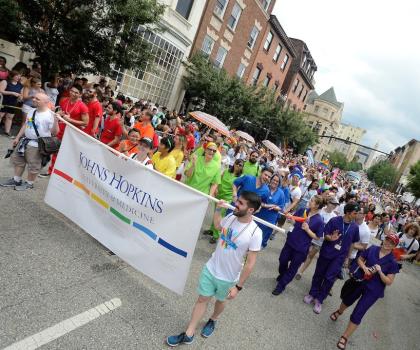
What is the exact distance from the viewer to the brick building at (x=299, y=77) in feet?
133

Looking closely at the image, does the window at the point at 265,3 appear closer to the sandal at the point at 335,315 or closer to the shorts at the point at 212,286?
the sandal at the point at 335,315

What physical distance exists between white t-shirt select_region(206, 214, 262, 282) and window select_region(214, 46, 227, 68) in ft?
67.3

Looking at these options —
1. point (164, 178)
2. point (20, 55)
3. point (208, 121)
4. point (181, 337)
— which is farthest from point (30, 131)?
point (208, 121)

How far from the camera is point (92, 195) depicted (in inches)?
178

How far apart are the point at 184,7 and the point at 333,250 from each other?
634 inches

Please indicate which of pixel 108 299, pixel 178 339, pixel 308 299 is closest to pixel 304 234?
pixel 308 299

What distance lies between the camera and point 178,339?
11.4ft

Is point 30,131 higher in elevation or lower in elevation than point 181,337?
higher

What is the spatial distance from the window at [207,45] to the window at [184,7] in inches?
101

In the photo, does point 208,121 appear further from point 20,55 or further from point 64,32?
point 20,55

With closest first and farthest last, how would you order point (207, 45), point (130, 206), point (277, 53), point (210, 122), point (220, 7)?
point (130, 206) < point (210, 122) < point (220, 7) < point (207, 45) < point (277, 53)

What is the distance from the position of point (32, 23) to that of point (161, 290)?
26.9 ft

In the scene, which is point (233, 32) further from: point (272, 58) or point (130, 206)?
point (130, 206)

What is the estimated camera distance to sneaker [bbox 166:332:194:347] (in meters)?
3.45
